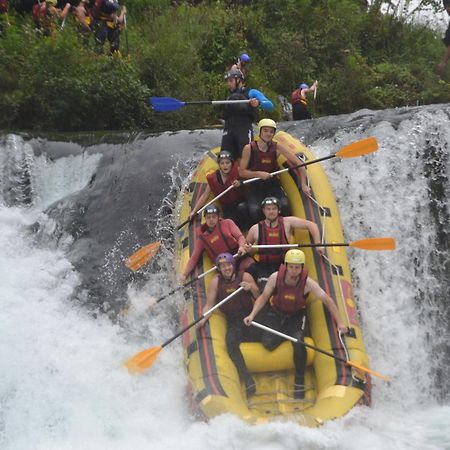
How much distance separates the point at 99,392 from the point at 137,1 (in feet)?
31.6

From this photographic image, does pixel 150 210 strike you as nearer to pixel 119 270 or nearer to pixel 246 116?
pixel 119 270

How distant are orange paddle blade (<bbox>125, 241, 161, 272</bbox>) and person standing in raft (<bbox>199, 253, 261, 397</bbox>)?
1.11 m

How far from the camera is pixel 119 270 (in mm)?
6727

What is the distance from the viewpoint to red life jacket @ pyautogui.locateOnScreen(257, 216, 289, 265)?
5703mm

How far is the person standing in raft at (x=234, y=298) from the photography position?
5434mm

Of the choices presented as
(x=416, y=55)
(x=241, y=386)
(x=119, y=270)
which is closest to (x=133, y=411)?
(x=241, y=386)

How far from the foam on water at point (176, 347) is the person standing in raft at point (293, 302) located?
62 centimetres

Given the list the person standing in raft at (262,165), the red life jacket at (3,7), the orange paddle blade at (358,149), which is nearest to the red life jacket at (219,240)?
the person standing in raft at (262,165)

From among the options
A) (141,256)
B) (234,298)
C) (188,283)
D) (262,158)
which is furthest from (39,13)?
(234,298)

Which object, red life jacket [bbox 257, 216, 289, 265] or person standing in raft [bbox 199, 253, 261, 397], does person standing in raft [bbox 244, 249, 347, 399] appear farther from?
red life jacket [bbox 257, 216, 289, 265]

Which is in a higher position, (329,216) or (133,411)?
(329,216)

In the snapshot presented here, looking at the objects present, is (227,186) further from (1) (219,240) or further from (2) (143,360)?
(2) (143,360)

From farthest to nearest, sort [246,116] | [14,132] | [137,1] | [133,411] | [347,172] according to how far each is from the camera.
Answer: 1. [137,1]
2. [14,132]
3. [347,172]
4. [246,116]
5. [133,411]

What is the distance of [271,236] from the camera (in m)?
5.71
